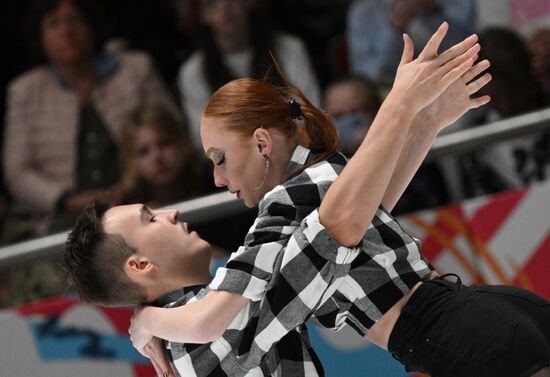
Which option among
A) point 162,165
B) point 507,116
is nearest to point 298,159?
point 162,165

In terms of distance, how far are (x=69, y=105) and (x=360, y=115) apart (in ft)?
4.06

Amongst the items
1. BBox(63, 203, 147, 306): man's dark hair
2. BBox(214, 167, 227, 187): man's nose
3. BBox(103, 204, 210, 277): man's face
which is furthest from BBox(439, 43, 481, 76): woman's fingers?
BBox(63, 203, 147, 306): man's dark hair

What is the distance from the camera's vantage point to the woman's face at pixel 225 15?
4797mm

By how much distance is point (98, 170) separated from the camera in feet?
15.4

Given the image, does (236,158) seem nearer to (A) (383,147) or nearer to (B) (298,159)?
(B) (298,159)

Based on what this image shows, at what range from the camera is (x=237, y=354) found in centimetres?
242

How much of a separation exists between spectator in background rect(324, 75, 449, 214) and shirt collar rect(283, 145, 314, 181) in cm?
188

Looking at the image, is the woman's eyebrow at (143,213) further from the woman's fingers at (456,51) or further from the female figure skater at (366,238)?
the woman's fingers at (456,51)

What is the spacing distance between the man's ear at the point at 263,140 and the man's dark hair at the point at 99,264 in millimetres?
378

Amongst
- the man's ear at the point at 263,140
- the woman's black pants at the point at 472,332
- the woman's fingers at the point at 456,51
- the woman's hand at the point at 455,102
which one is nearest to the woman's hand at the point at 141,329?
the man's ear at the point at 263,140

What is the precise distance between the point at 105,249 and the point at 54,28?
8.19 feet

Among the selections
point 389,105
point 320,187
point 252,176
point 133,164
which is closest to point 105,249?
point 252,176

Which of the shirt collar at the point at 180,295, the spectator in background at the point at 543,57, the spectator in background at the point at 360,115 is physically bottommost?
the spectator in background at the point at 360,115

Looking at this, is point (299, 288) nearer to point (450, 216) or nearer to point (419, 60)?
point (419, 60)
